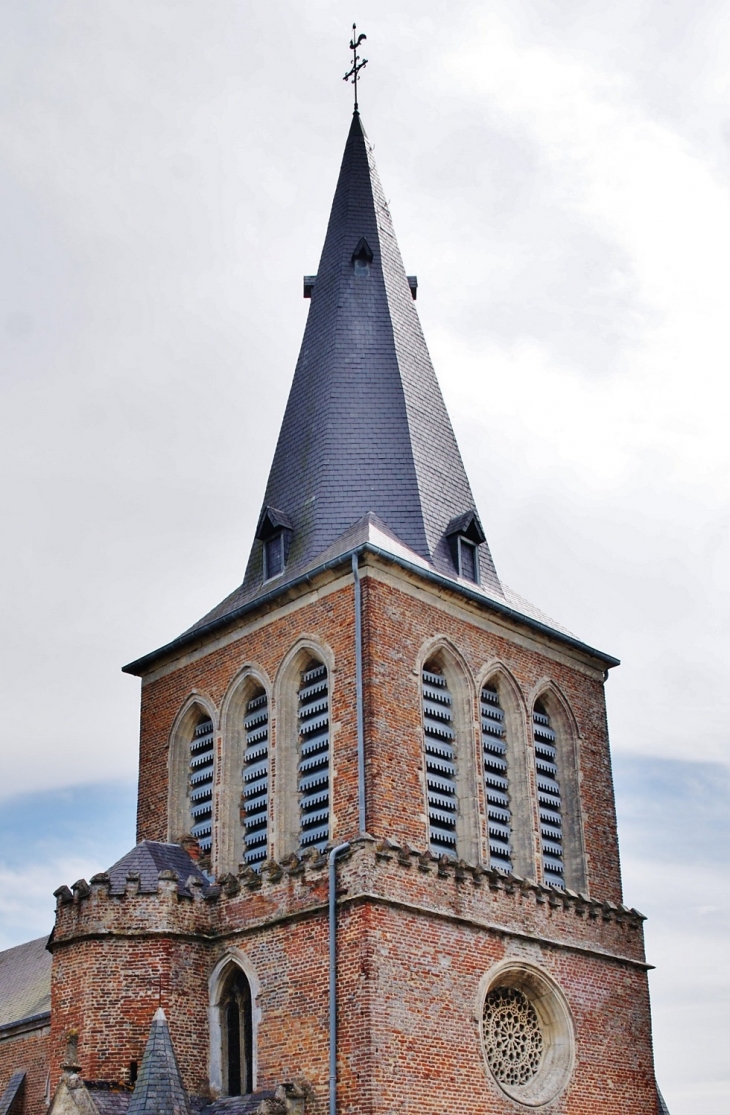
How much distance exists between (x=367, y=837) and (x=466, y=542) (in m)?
6.73

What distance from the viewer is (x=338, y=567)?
21172 mm

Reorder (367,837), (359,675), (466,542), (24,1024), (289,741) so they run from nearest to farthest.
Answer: (367,837)
(359,675)
(289,741)
(466,542)
(24,1024)

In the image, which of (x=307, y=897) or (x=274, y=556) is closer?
(x=307, y=897)

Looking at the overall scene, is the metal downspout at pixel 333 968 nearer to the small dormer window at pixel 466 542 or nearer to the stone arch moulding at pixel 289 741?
the stone arch moulding at pixel 289 741

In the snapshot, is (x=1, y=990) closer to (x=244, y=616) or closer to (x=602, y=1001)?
(x=244, y=616)

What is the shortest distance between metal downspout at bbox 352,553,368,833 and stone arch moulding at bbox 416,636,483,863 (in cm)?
112

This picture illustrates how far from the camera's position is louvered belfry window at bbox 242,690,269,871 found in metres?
21.3

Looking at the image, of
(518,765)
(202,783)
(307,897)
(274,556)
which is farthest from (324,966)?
(274,556)

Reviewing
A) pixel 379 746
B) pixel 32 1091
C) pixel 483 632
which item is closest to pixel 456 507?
pixel 483 632

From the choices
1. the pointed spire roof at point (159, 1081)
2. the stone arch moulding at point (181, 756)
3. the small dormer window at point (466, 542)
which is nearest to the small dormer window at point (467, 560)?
the small dormer window at point (466, 542)

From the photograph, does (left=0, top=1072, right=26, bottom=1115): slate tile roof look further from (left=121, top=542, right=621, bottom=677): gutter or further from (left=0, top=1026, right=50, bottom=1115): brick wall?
(left=121, top=542, right=621, bottom=677): gutter

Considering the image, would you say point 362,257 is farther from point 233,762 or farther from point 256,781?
point 256,781

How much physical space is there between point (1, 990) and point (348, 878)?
13310mm

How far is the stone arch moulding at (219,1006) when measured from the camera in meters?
18.9
